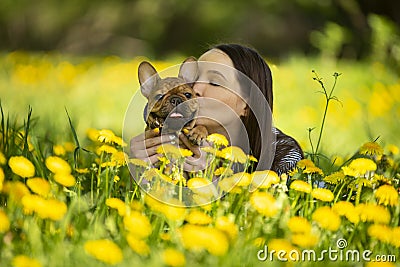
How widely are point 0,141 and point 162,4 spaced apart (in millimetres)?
8776

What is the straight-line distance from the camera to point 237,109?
2.22 metres

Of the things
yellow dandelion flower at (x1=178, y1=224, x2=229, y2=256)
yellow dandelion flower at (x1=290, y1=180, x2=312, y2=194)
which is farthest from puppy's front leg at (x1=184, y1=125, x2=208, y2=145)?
yellow dandelion flower at (x1=178, y1=224, x2=229, y2=256)

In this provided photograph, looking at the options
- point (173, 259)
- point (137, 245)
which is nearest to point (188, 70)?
point (137, 245)

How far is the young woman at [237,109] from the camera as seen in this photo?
1991 mm

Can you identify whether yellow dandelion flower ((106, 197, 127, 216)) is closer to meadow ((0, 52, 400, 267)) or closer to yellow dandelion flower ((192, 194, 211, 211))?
meadow ((0, 52, 400, 267))

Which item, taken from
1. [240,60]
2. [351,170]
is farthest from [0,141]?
[351,170]

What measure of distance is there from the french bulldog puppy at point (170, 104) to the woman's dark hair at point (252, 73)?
371 millimetres

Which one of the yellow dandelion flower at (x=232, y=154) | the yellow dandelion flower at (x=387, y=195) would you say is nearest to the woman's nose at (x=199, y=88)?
the yellow dandelion flower at (x=232, y=154)

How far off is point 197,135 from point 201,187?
0.34 metres

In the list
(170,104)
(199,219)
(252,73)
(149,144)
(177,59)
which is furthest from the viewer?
(177,59)

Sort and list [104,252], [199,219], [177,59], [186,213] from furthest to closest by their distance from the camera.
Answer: [177,59] < [186,213] < [199,219] < [104,252]

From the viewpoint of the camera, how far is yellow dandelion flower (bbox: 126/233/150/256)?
4.20 ft

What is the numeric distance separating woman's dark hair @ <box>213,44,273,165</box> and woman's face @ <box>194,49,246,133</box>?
0.04m

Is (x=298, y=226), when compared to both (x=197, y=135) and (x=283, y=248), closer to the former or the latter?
(x=283, y=248)
